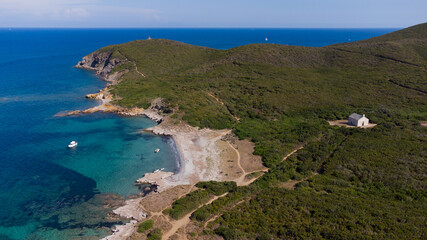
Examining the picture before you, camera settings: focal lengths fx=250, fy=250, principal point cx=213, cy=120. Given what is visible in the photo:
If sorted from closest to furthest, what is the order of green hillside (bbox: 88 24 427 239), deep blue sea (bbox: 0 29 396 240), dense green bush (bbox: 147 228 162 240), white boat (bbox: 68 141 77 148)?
dense green bush (bbox: 147 228 162 240), green hillside (bbox: 88 24 427 239), deep blue sea (bbox: 0 29 396 240), white boat (bbox: 68 141 77 148)

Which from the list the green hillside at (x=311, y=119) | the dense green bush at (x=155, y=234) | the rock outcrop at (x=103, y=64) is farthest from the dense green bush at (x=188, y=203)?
the rock outcrop at (x=103, y=64)

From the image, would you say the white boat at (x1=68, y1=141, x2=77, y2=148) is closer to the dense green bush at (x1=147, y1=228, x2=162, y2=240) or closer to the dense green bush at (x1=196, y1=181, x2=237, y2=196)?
the dense green bush at (x1=196, y1=181, x2=237, y2=196)

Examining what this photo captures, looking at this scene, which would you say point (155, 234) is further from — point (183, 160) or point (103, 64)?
point (103, 64)

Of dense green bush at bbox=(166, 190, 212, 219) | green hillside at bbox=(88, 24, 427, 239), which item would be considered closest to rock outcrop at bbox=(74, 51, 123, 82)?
green hillside at bbox=(88, 24, 427, 239)

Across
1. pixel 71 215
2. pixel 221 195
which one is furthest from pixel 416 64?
pixel 71 215

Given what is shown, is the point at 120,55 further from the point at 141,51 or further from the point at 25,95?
the point at 25,95

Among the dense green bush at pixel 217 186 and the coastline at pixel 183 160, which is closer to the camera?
the coastline at pixel 183 160

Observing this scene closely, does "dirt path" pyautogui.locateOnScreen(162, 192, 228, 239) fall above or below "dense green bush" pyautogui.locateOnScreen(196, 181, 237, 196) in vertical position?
below

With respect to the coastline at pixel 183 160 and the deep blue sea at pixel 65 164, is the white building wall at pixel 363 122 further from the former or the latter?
the deep blue sea at pixel 65 164

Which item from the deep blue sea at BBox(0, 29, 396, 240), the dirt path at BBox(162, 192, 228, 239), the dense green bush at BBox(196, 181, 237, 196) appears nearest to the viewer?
the dirt path at BBox(162, 192, 228, 239)
